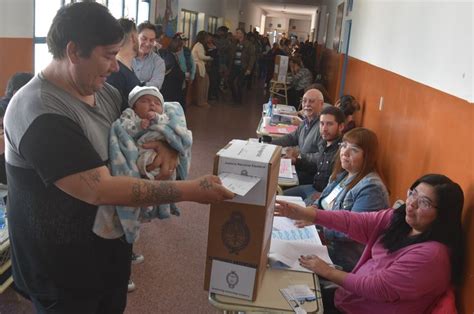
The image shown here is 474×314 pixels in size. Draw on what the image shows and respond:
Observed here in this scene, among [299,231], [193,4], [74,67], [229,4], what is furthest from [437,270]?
[229,4]

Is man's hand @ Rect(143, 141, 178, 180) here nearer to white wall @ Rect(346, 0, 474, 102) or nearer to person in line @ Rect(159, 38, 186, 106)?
white wall @ Rect(346, 0, 474, 102)

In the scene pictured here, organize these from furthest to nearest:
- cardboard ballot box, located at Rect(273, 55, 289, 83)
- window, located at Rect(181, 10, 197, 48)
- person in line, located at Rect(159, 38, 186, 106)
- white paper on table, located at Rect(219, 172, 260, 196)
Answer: window, located at Rect(181, 10, 197, 48), cardboard ballot box, located at Rect(273, 55, 289, 83), person in line, located at Rect(159, 38, 186, 106), white paper on table, located at Rect(219, 172, 260, 196)

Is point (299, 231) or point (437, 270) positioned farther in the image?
point (299, 231)

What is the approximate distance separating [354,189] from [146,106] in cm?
119

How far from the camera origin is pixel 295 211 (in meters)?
2.00

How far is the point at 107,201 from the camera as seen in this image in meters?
1.23

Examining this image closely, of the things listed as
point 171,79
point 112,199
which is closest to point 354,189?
point 112,199

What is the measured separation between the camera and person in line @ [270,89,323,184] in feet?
12.2

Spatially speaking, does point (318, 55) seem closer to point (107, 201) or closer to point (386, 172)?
point (386, 172)

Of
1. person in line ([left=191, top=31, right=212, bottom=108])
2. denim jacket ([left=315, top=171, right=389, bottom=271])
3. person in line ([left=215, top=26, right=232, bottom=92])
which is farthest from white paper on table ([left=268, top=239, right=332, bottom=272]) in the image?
person in line ([left=215, top=26, right=232, bottom=92])

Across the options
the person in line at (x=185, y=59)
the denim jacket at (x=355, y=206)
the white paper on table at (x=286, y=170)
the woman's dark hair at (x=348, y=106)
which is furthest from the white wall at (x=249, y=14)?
the denim jacket at (x=355, y=206)

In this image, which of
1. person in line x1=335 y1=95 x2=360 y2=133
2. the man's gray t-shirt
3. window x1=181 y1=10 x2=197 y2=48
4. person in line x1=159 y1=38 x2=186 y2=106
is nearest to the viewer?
the man's gray t-shirt

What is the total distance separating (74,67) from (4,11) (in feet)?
10.1

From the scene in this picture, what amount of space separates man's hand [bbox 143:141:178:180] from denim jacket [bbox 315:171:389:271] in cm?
106
